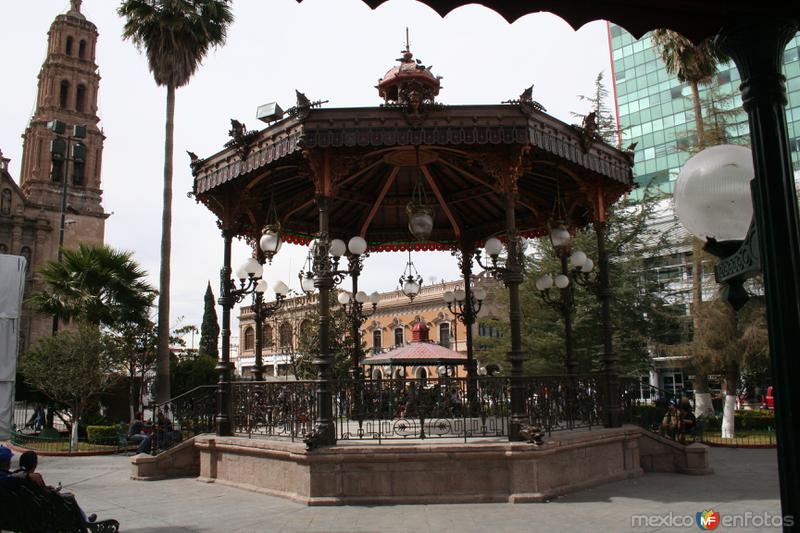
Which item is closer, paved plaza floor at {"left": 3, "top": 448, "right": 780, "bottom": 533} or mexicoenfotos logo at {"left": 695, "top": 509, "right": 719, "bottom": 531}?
mexicoenfotos logo at {"left": 695, "top": 509, "right": 719, "bottom": 531}

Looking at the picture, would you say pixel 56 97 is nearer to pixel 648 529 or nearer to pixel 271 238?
pixel 271 238

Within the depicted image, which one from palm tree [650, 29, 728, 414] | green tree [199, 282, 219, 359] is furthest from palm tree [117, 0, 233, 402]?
green tree [199, 282, 219, 359]

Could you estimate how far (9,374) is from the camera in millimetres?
7570

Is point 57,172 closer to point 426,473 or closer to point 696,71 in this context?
point 696,71

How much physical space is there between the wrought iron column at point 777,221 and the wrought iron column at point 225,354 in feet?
35.3

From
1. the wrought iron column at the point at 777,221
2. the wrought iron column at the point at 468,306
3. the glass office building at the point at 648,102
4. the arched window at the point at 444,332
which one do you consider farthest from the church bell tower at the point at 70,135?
the wrought iron column at the point at 777,221

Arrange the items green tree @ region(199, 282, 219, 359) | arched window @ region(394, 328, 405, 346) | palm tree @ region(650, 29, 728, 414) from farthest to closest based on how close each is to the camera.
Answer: arched window @ region(394, 328, 405, 346)
green tree @ region(199, 282, 219, 359)
palm tree @ region(650, 29, 728, 414)

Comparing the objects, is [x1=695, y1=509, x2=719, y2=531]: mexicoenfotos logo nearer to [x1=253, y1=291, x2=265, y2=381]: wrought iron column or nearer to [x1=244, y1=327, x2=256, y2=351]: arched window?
[x1=253, y1=291, x2=265, y2=381]: wrought iron column

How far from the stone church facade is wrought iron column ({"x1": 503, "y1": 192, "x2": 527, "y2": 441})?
54.1m

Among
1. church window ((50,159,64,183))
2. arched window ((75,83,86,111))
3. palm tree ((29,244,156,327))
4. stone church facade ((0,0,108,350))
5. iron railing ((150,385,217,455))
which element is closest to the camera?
iron railing ((150,385,217,455))

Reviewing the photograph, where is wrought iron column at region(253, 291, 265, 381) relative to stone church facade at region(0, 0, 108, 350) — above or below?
below

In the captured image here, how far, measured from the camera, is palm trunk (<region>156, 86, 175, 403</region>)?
20.7 m

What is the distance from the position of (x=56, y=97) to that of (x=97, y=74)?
493cm

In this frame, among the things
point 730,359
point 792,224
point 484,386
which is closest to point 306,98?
point 484,386
